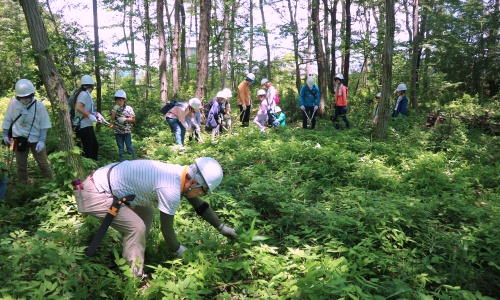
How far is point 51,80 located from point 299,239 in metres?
4.04

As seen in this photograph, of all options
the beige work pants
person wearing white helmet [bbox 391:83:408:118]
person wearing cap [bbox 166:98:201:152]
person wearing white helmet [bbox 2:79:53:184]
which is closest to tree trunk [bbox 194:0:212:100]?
person wearing cap [bbox 166:98:201:152]

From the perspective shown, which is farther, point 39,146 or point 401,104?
point 401,104

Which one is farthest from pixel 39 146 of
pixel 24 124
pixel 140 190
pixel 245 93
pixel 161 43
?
pixel 161 43

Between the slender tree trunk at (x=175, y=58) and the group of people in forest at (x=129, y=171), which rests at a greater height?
the slender tree trunk at (x=175, y=58)

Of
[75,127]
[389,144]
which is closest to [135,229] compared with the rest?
[75,127]

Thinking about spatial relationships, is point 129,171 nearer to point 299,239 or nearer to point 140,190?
point 140,190

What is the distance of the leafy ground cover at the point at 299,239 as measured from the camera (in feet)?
9.25

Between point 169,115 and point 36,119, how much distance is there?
338 centimetres

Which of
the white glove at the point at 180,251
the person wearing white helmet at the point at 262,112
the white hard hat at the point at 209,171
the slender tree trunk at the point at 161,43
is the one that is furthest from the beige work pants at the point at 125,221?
the slender tree trunk at the point at 161,43

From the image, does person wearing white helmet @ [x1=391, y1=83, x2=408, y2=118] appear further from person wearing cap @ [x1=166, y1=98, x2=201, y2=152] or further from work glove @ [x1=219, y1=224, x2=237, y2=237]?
work glove @ [x1=219, y1=224, x2=237, y2=237]

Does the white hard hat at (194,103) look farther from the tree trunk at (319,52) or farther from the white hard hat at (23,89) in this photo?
the tree trunk at (319,52)

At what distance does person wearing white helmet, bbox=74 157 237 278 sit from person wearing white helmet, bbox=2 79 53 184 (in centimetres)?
266

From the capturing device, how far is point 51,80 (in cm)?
473

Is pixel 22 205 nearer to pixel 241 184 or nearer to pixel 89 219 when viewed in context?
pixel 89 219
